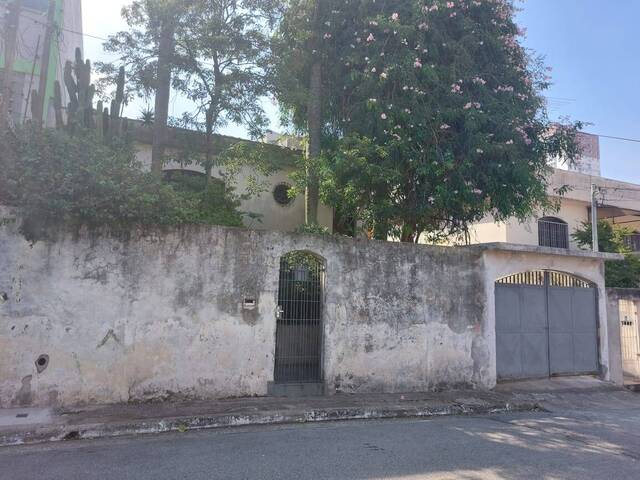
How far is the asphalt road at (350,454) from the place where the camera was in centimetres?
482

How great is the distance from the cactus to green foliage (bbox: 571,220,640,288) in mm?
15698

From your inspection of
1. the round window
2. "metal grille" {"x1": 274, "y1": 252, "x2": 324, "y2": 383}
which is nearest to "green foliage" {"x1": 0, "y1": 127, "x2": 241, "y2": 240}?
"metal grille" {"x1": 274, "y1": 252, "x2": 324, "y2": 383}

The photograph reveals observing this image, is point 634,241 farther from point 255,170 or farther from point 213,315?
point 213,315

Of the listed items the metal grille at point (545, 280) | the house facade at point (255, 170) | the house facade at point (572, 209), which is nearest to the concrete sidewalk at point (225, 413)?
the metal grille at point (545, 280)

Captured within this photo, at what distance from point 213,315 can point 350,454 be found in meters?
3.26

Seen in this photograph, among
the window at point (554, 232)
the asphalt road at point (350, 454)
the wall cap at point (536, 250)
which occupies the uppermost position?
the window at point (554, 232)

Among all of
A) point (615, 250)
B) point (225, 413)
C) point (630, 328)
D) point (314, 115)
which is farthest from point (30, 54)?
point (615, 250)

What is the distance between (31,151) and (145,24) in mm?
5056

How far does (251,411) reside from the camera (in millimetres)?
7047

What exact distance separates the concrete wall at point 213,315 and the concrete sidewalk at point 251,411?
345mm

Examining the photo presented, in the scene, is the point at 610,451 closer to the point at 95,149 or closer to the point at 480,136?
the point at 480,136

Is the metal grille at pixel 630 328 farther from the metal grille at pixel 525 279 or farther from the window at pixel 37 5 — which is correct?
the window at pixel 37 5

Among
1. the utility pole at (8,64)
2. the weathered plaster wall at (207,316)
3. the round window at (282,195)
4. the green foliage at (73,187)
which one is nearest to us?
the green foliage at (73,187)

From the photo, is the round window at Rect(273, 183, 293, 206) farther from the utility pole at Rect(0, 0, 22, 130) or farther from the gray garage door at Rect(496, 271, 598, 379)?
the utility pole at Rect(0, 0, 22, 130)
